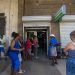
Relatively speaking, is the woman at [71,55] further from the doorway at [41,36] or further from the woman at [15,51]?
the doorway at [41,36]

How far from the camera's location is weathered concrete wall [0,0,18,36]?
2145 centimetres

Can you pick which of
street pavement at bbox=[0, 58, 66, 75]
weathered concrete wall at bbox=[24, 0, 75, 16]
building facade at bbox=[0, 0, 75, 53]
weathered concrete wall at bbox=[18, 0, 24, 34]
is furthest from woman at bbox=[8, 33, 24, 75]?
weathered concrete wall at bbox=[24, 0, 75, 16]

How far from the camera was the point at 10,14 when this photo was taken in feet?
70.8

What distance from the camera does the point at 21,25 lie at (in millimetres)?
21609

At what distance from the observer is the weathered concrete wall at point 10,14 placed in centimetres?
2145

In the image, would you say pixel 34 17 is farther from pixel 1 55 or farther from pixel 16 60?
pixel 16 60

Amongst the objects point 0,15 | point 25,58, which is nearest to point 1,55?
point 25,58

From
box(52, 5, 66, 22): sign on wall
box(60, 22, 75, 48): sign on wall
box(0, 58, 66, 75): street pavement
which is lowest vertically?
box(0, 58, 66, 75): street pavement

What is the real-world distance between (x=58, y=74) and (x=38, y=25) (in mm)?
10129

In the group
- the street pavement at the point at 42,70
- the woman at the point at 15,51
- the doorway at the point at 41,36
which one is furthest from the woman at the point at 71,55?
the doorway at the point at 41,36

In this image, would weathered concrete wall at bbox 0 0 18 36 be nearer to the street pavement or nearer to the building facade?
the building facade

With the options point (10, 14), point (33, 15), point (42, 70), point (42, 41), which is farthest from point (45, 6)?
point (42, 70)

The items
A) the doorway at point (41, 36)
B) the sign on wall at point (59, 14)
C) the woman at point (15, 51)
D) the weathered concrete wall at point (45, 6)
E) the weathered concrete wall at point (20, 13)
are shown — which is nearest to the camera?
the woman at point (15, 51)

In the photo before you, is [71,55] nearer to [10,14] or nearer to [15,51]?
[15,51]
